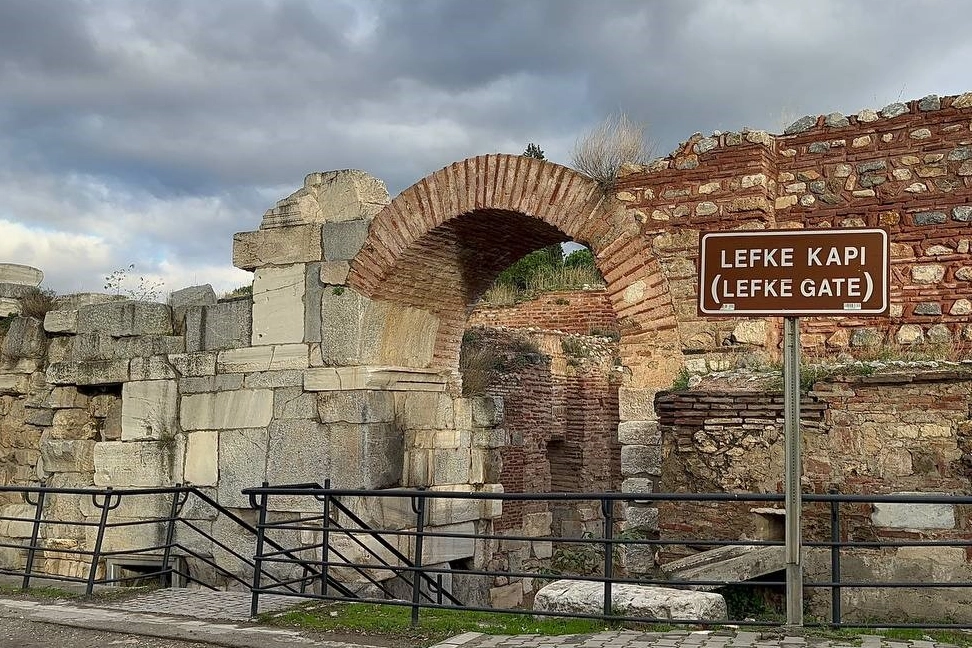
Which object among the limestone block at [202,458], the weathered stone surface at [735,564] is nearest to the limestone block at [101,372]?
the limestone block at [202,458]

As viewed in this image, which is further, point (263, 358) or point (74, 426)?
point (74, 426)

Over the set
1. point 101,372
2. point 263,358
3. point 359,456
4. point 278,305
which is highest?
point 278,305

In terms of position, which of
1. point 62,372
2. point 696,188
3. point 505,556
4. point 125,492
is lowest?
point 505,556

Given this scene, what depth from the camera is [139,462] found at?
9820 mm

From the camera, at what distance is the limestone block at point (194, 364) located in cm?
957

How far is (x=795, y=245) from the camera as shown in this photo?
5004mm

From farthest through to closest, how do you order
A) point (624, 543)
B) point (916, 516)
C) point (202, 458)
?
point (202, 458)
point (916, 516)
point (624, 543)

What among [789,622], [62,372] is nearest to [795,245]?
[789,622]

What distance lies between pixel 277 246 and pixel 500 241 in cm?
215

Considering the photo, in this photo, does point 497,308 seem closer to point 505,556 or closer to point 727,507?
point 505,556

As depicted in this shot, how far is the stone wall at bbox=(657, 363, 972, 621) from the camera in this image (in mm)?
6641

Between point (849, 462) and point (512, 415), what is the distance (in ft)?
21.6

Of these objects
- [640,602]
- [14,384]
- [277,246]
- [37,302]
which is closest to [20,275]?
[37,302]

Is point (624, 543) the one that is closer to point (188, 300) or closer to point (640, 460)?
point (640, 460)
